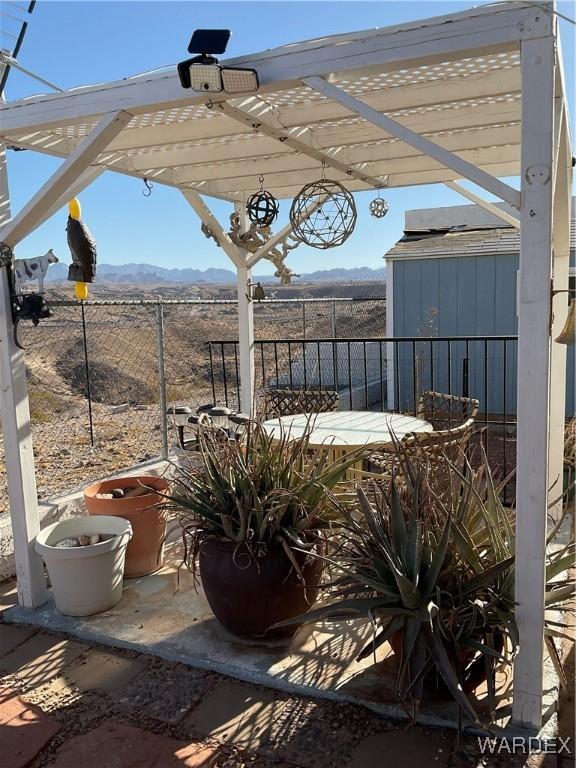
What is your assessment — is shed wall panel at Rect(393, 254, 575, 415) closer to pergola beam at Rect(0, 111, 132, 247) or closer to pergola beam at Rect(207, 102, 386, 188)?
pergola beam at Rect(207, 102, 386, 188)

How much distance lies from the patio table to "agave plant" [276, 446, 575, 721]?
83cm

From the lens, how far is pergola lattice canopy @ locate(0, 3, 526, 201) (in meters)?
2.09

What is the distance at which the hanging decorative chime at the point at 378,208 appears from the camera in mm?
4648

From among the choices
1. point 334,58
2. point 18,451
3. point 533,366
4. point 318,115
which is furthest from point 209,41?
point 18,451

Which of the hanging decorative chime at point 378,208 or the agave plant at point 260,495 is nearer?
the agave plant at point 260,495

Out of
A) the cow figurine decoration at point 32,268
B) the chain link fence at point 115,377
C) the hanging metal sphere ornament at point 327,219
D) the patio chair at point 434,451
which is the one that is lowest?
the chain link fence at point 115,377

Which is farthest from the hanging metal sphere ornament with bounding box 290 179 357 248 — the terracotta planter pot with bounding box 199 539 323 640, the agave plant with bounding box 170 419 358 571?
the terracotta planter pot with bounding box 199 539 323 640

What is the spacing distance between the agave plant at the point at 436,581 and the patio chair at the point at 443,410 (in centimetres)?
166

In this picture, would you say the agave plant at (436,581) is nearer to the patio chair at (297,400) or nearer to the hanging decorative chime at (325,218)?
the hanging decorative chime at (325,218)

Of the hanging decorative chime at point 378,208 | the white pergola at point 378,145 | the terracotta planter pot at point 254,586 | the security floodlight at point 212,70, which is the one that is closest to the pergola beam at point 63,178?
the white pergola at point 378,145

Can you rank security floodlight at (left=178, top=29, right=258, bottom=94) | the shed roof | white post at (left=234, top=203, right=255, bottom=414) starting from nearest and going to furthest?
security floodlight at (left=178, top=29, right=258, bottom=94)
white post at (left=234, top=203, right=255, bottom=414)
the shed roof

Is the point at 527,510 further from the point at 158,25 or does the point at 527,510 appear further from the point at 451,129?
the point at 158,25

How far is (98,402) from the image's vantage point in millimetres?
11789

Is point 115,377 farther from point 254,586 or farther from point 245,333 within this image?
point 254,586
